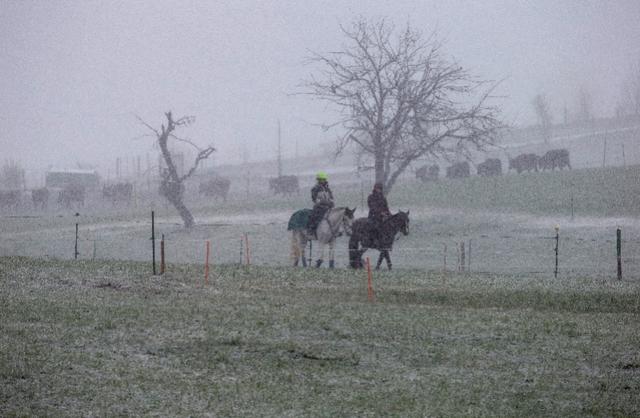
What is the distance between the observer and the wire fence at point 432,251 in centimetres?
2792

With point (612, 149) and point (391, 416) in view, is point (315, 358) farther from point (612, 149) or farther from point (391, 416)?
point (612, 149)

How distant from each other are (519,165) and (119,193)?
35.0m

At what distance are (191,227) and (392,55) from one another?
52.1 ft

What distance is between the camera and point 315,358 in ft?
40.5

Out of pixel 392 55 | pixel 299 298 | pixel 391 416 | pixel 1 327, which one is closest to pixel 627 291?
pixel 299 298

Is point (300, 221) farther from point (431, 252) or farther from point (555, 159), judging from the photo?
point (555, 159)

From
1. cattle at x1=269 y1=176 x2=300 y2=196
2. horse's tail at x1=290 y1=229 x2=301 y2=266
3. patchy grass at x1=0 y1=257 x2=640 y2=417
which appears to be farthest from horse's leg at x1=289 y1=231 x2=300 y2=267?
cattle at x1=269 y1=176 x2=300 y2=196

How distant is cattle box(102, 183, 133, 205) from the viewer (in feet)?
240

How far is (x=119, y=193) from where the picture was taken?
2911 inches

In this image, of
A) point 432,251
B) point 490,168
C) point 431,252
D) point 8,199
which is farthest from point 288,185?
point 432,251

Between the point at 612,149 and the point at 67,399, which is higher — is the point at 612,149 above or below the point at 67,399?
above

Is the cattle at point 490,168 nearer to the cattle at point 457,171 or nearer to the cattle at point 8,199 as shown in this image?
the cattle at point 457,171

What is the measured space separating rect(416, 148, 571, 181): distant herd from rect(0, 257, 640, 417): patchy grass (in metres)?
43.7

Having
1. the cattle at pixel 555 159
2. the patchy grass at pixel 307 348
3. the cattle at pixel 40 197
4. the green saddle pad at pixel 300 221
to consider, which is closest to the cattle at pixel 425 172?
the cattle at pixel 555 159
